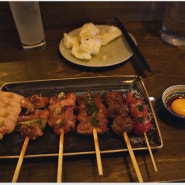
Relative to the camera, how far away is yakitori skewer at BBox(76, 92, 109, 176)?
5.87 feet

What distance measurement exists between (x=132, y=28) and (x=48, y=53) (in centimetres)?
127

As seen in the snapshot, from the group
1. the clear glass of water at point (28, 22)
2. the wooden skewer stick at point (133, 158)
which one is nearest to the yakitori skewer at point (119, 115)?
the wooden skewer stick at point (133, 158)

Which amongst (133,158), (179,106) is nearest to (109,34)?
(179,106)

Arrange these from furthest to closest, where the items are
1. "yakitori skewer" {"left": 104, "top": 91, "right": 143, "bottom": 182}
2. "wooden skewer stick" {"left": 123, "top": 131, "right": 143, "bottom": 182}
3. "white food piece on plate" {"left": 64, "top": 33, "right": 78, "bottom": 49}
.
Answer: 1. "white food piece on plate" {"left": 64, "top": 33, "right": 78, "bottom": 49}
2. "yakitori skewer" {"left": 104, "top": 91, "right": 143, "bottom": 182}
3. "wooden skewer stick" {"left": 123, "top": 131, "right": 143, "bottom": 182}

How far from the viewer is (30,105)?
2.00 metres

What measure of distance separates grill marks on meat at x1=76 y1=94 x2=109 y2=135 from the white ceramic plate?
54 centimetres

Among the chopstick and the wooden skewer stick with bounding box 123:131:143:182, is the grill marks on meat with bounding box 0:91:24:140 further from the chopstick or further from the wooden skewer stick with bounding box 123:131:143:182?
the chopstick

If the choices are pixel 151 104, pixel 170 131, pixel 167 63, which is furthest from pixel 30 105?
pixel 167 63

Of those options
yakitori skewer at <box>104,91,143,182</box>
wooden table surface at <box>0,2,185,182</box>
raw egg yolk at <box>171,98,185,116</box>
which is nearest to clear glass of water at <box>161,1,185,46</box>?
wooden table surface at <box>0,2,185,182</box>

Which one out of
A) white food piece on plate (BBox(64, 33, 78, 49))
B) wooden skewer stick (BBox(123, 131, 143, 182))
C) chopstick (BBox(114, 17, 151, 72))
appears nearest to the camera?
wooden skewer stick (BBox(123, 131, 143, 182))

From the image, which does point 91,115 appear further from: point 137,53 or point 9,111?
point 137,53

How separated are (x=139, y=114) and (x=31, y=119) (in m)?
0.90

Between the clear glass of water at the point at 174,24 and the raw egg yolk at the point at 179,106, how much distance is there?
1.13 metres

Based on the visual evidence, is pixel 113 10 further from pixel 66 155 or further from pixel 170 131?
pixel 66 155
